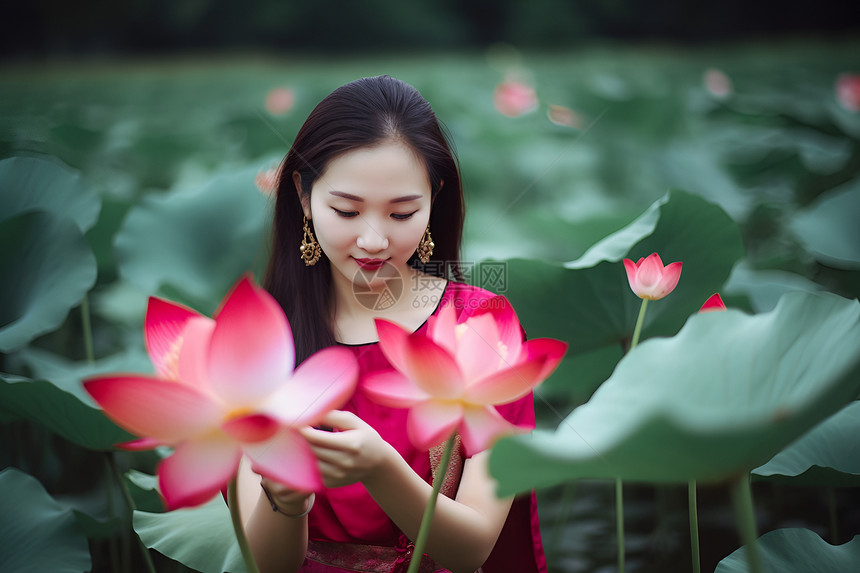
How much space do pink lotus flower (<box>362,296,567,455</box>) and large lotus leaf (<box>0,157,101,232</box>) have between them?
53 cm

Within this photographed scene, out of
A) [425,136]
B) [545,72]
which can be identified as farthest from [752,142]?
[545,72]

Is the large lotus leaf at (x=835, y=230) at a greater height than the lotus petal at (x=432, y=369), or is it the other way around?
the large lotus leaf at (x=835, y=230)

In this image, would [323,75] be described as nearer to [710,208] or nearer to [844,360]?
[710,208]

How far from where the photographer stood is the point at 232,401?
30cm

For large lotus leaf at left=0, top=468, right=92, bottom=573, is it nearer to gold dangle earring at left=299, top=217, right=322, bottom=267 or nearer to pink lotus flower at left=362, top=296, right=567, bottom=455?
gold dangle earring at left=299, top=217, right=322, bottom=267

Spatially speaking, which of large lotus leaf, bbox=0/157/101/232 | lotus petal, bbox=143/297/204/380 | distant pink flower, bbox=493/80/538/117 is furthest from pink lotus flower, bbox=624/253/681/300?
distant pink flower, bbox=493/80/538/117

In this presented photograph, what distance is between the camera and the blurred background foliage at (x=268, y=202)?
2.41 ft

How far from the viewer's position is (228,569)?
0.57 m

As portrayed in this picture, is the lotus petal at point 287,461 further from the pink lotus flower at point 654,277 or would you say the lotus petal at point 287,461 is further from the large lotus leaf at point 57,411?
the large lotus leaf at point 57,411

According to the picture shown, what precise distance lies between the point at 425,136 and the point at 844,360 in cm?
31

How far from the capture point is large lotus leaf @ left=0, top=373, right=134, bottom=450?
1.98ft

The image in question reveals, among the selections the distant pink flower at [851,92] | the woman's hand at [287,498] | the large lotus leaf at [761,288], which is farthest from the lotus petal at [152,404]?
the distant pink flower at [851,92]

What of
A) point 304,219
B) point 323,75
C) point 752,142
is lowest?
point 304,219

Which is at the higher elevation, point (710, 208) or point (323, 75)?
point (323, 75)
